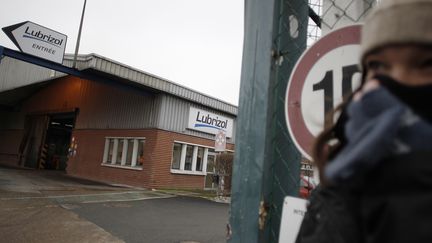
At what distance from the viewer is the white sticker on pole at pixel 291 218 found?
154 cm

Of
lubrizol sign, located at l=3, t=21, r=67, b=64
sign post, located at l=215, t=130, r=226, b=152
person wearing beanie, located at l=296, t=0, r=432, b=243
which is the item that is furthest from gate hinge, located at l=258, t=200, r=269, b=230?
lubrizol sign, located at l=3, t=21, r=67, b=64

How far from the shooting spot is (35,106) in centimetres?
2561

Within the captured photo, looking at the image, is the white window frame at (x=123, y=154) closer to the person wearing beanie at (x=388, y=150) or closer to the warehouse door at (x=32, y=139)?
the warehouse door at (x=32, y=139)

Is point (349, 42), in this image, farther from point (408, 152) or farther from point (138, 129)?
point (138, 129)

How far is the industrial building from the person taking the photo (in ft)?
51.2

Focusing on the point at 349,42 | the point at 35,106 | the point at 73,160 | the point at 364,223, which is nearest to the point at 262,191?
the point at 349,42

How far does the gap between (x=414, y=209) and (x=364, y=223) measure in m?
0.12

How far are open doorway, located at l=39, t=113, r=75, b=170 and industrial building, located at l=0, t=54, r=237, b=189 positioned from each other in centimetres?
148

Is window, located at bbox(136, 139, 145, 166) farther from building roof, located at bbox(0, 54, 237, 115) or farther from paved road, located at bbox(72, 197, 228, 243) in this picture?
paved road, located at bbox(72, 197, 228, 243)

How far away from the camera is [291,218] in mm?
1567

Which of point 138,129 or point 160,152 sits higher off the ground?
point 138,129

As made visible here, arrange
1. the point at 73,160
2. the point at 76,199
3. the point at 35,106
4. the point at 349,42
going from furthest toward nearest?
the point at 35,106
the point at 73,160
the point at 76,199
the point at 349,42

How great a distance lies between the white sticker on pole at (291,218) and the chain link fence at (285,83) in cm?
15

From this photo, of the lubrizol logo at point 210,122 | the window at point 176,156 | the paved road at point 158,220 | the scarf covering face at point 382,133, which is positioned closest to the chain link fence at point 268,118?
the scarf covering face at point 382,133
